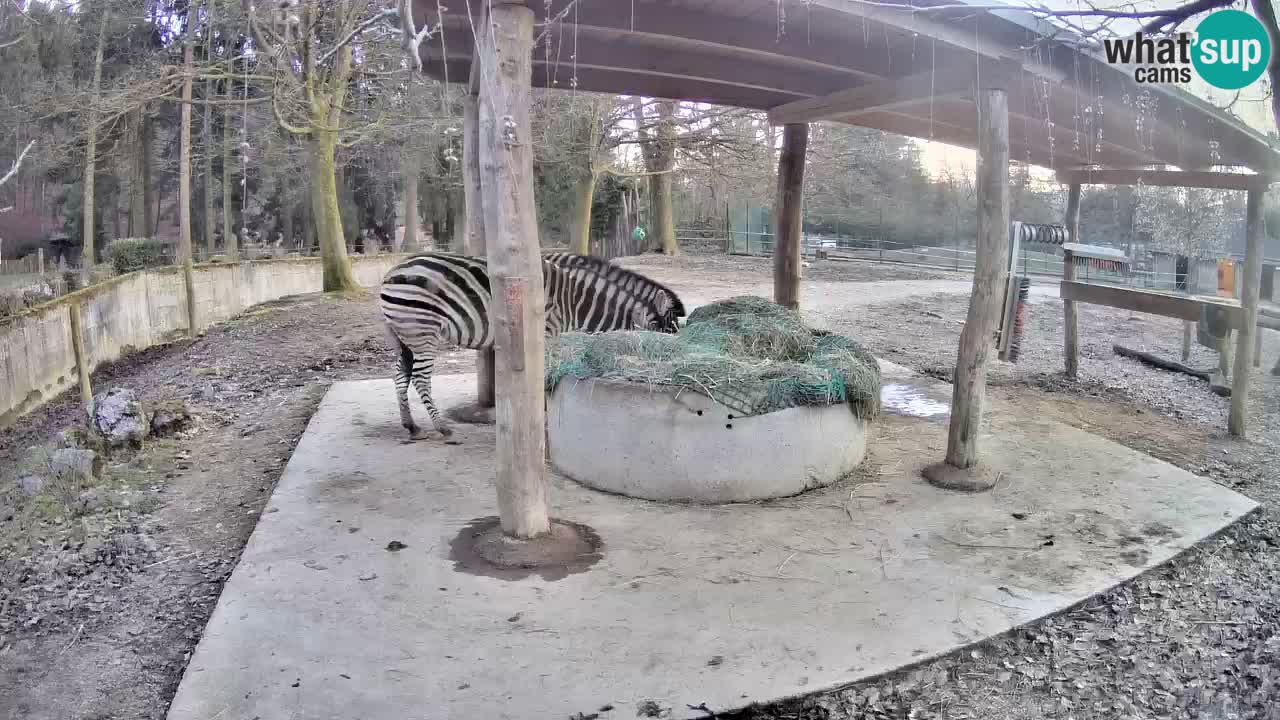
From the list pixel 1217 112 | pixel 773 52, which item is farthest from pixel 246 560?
pixel 1217 112

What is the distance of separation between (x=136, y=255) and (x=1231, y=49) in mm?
17653

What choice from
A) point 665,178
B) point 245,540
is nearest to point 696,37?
point 245,540

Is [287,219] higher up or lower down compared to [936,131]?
higher up

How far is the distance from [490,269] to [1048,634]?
3215 millimetres

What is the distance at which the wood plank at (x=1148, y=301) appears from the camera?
781cm

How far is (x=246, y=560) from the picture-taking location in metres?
4.55

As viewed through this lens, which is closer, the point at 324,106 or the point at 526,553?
the point at 526,553

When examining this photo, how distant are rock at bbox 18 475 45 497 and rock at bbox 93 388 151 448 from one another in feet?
2.74

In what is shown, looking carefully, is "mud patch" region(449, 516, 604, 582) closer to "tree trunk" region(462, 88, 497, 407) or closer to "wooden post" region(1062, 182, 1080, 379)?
"tree trunk" region(462, 88, 497, 407)

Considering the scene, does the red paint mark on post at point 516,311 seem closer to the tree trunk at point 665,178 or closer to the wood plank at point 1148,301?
the wood plank at point 1148,301

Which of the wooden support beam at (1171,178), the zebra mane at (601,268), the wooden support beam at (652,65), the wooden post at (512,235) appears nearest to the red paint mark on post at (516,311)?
the wooden post at (512,235)

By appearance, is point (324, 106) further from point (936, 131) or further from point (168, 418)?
point (936, 131)

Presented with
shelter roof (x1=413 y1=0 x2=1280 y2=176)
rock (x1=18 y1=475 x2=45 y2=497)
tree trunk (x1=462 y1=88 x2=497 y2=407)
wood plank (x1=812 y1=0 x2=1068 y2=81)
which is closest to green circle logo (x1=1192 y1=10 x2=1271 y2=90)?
shelter roof (x1=413 y1=0 x2=1280 y2=176)

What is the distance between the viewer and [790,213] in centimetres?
908
